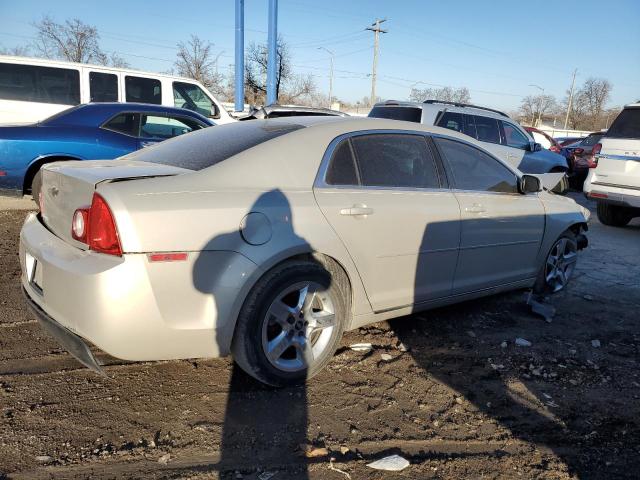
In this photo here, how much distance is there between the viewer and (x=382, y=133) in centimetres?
355

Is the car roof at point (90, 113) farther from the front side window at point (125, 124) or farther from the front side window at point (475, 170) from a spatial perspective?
the front side window at point (475, 170)

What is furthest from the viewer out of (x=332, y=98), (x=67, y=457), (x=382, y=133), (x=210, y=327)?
(x=332, y=98)

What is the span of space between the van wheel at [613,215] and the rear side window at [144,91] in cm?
834

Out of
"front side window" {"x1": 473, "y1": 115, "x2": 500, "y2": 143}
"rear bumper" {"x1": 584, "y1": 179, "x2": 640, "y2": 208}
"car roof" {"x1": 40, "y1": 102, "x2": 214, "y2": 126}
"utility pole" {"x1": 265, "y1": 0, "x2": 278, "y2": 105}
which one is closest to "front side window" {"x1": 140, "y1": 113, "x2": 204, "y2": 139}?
"car roof" {"x1": 40, "y1": 102, "x2": 214, "y2": 126}

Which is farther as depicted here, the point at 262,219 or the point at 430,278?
the point at 430,278

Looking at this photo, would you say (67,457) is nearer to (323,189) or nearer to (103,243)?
(103,243)

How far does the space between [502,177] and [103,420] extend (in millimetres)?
3498

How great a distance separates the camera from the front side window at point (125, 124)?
6.55 m

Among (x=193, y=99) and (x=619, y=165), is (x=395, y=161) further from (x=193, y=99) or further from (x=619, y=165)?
(x=193, y=99)

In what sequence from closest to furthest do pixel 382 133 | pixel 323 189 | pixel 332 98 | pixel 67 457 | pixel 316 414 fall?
pixel 67 457, pixel 316 414, pixel 323 189, pixel 382 133, pixel 332 98

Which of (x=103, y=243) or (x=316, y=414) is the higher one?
(x=103, y=243)

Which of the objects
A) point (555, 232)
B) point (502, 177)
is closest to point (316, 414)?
point (502, 177)

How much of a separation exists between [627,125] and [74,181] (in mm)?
8549

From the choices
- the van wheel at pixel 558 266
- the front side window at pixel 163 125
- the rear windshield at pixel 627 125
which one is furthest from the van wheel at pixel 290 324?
the rear windshield at pixel 627 125
